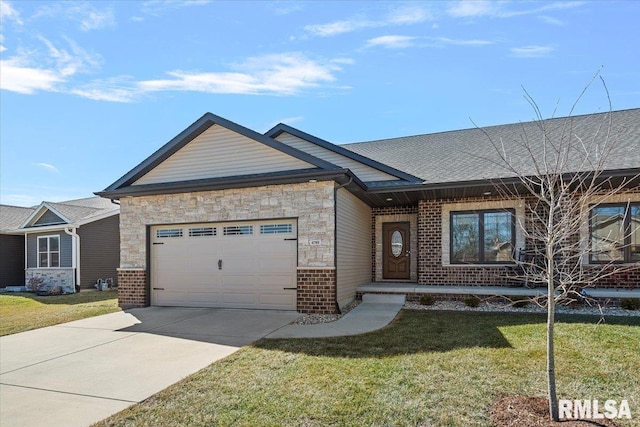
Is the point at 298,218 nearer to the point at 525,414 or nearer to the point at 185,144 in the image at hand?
the point at 185,144

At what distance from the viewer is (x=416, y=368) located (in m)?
4.84

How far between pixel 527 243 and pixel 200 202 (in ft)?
28.8

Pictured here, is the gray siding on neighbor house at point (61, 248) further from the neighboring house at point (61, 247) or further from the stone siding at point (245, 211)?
the stone siding at point (245, 211)

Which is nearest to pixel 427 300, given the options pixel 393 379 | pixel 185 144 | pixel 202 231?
pixel 393 379

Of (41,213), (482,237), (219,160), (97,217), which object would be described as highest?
(219,160)

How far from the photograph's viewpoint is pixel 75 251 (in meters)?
17.1

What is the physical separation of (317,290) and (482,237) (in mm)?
5301

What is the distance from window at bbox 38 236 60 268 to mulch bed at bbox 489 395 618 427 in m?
19.4

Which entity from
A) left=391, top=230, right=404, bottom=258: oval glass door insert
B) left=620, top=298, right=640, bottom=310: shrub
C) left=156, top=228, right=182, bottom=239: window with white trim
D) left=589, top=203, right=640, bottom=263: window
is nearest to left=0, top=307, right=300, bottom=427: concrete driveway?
left=156, top=228, right=182, bottom=239: window with white trim

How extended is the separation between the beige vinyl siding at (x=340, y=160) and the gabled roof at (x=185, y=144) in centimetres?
304

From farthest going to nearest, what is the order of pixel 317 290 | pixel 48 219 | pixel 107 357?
pixel 48 219
pixel 317 290
pixel 107 357

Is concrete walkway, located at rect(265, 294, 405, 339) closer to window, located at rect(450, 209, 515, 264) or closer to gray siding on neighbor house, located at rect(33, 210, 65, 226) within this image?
window, located at rect(450, 209, 515, 264)

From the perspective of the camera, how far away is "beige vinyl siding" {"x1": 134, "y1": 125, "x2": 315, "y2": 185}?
966 centimetres

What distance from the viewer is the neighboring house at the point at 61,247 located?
17.2 m
